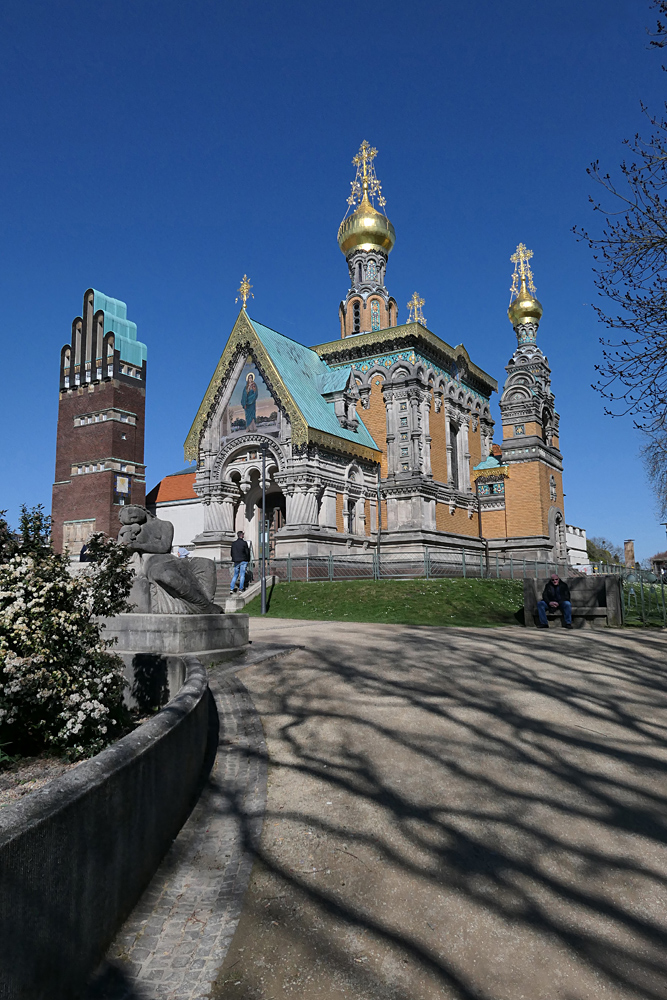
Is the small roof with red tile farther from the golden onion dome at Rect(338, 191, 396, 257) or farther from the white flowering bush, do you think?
the white flowering bush

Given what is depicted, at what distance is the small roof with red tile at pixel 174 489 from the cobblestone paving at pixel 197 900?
129 ft

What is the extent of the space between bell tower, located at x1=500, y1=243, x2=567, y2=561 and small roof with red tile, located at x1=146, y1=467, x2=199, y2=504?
20.9m

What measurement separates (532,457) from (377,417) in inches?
349

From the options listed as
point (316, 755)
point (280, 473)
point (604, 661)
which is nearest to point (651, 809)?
point (316, 755)

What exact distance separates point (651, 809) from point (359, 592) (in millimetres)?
15639

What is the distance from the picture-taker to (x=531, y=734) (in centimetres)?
618

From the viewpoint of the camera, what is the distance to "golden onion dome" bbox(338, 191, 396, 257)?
1519 inches

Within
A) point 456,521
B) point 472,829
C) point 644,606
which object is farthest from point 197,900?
point 456,521

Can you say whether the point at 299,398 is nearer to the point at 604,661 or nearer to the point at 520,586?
the point at 520,586

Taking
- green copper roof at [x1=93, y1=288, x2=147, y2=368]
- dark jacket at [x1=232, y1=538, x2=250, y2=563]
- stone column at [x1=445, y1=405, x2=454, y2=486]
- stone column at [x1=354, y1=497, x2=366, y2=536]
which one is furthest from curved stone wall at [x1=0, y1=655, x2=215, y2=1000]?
green copper roof at [x1=93, y1=288, x2=147, y2=368]

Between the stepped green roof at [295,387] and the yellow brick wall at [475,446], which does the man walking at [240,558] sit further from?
the yellow brick wall at [475,446]

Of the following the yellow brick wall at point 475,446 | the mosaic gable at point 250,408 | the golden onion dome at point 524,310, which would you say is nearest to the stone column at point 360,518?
the mosaic gable at point 250,408

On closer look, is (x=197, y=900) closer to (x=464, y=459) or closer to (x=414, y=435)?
(x=414, y=435)

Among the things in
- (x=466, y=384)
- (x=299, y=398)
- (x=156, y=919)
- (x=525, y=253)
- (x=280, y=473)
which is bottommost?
(x=156, y=919)
